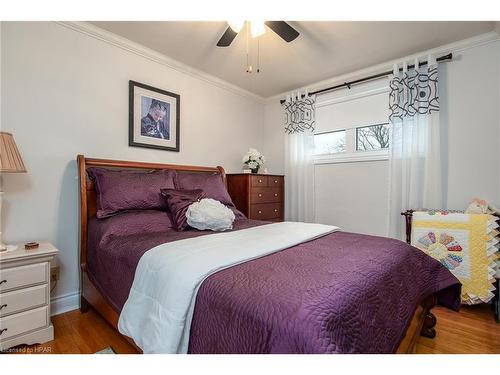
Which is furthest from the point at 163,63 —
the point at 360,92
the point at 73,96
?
the point at 360,92

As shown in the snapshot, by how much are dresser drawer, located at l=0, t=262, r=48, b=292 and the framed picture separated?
130cm

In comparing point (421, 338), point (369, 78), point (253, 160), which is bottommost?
point (421, 338)

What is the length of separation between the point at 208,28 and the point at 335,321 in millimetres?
2376

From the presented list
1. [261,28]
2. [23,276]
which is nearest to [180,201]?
[23,276]

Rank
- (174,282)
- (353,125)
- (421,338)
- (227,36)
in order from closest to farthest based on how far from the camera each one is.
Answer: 1. (174,282)
2. (421,338)
3. (227,36)
4. (353,125)

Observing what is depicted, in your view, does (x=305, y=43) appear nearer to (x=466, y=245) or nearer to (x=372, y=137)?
(x=372, y=137)

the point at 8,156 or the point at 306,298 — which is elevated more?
the point at 8,156

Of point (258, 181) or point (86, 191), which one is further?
point (258, 181)

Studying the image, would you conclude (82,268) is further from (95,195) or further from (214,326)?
(214,326)

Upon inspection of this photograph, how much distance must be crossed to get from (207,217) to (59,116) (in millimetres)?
1447

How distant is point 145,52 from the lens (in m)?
2.57

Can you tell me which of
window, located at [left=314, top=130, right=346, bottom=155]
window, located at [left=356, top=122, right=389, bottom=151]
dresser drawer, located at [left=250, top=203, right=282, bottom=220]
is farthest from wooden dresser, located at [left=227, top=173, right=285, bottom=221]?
window, located at [left=356, top=122, right=389, bottom=151]

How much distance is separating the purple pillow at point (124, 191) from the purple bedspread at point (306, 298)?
51 centimetres

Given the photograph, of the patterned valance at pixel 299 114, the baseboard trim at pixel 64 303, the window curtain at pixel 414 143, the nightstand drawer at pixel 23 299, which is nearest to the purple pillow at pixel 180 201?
the nightstand drawer at pixel 23 299
